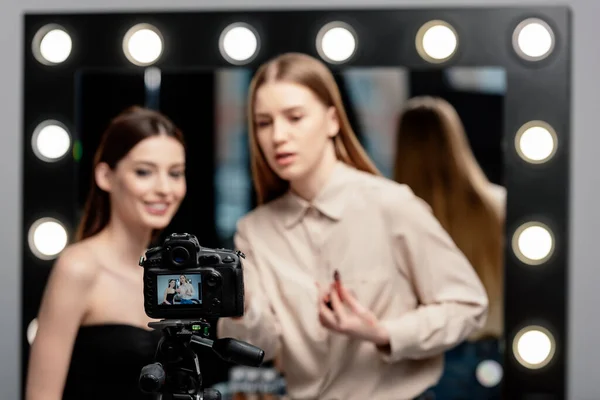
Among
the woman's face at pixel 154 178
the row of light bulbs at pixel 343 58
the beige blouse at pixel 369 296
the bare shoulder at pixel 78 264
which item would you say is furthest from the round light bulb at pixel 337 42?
the bare shoulder at pixel 78 264

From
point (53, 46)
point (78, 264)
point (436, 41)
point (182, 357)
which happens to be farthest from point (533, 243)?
point (53, 46)

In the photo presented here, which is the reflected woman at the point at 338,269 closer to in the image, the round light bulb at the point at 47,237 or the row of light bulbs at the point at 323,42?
the row of light bulbs at the point at 323,42

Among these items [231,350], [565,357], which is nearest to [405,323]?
[565,357]

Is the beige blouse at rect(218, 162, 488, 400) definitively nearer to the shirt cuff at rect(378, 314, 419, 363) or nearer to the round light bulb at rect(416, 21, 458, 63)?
the shirt cuff at rect(378, 314, 419, 363)

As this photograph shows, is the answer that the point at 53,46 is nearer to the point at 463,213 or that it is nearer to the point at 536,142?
the point at 463,213

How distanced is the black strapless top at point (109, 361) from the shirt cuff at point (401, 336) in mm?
478

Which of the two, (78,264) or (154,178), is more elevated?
(154,178)

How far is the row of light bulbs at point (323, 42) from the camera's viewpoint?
1756 mm

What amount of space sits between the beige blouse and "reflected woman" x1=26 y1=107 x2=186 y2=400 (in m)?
0.24

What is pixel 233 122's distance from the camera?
1.77 m

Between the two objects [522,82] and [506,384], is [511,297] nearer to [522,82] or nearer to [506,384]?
[506,384]

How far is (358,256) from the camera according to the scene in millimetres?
1735

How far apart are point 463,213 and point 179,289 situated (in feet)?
2.41

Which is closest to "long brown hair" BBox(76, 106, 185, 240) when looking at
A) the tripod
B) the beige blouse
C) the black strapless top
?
the black strapless top
